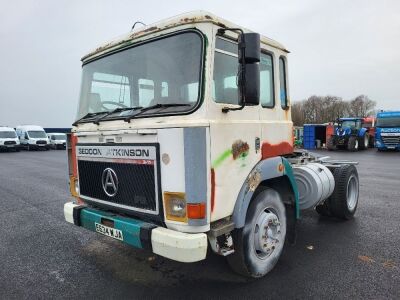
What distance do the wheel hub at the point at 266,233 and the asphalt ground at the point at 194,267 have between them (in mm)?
297

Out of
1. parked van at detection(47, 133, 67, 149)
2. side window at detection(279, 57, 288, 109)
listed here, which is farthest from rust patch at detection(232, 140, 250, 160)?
parked van at detection(47, 133, 67, 149)

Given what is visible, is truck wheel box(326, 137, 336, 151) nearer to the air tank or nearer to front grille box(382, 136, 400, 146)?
front grille box(382, 136, 400, 146)

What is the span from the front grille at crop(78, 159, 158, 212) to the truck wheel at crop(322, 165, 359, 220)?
3736 millimetres

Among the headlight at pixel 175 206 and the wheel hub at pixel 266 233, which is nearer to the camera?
the headlight at pixel 175 206

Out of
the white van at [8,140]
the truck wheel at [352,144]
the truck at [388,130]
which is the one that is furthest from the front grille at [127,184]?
the white van at [8,140]

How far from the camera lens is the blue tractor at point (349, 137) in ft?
82.1

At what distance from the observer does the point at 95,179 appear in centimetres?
405

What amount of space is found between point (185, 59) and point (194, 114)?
1.85 ft

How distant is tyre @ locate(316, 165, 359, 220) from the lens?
593 cm

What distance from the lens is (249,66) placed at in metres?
3.14

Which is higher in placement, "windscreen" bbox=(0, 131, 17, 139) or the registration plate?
"windscreen" bbox=(0, 131, 17, 139)

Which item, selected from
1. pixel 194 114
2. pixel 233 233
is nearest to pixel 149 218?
pixel 233 233

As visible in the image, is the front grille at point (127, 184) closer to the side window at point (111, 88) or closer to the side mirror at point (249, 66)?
the side window at point (111, 88)

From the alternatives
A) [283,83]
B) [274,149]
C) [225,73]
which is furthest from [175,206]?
[283,83]
